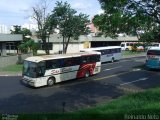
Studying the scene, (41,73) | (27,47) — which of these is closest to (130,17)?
(41,73)

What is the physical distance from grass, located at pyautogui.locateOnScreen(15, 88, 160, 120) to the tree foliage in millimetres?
3589

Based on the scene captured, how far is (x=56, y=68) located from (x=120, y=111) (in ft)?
49.5

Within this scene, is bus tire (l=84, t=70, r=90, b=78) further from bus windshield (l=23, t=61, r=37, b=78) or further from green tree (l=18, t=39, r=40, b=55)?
green tree (l=18, t=39, r=40, b=55)

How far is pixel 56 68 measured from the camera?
2772 centimetres

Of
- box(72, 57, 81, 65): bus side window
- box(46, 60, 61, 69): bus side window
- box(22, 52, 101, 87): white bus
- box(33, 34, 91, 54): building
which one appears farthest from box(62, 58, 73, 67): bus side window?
box(33, 34, 91, 54): building

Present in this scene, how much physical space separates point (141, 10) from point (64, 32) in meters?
33.4

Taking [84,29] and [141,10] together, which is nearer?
[141,10]

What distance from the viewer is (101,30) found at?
1532cm

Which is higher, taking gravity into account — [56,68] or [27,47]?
[27,47]

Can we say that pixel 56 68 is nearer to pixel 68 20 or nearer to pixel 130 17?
pixel 130 17

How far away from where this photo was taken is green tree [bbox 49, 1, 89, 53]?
46.7m

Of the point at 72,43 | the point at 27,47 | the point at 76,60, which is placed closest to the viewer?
the point at 76,60

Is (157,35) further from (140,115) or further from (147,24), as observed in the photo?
(140,115)

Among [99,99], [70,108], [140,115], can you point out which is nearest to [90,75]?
[99,99]
